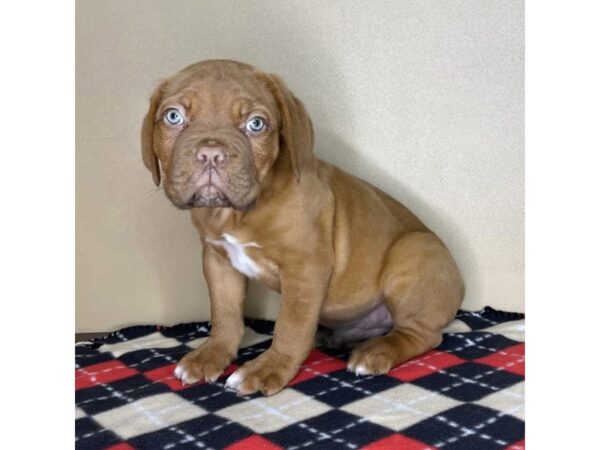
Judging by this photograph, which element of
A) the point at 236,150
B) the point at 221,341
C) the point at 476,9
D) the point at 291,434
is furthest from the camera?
the point at 476,9

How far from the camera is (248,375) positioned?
2422 mm

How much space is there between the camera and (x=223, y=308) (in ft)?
9.20

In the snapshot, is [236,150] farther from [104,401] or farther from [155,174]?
[104,401]

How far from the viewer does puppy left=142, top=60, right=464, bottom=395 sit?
7.45ft

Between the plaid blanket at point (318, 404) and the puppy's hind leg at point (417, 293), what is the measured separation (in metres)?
0.10

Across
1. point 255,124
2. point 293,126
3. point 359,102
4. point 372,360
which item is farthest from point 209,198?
point 359,102

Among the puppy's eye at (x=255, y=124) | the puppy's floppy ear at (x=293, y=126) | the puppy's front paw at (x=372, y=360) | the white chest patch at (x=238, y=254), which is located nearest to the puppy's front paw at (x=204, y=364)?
the white chest patch at (x=238, y=254)

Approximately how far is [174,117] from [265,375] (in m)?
0.98

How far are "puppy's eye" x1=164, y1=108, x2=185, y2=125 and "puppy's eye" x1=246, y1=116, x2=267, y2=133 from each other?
233 millimetres

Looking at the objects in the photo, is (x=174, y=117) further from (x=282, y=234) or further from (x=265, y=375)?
(x=265, y=375)

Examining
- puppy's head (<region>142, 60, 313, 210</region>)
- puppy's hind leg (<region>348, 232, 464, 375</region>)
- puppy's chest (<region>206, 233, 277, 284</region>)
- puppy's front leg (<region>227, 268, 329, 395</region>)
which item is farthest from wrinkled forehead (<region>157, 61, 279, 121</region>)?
puppy's hind leg (<region>348, 232, 464, 375</region>)

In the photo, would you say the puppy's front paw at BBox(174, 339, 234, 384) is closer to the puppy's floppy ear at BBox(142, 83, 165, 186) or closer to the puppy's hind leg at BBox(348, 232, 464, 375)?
the puppy's hind leg at BBox(348, 232, 464, 375)
